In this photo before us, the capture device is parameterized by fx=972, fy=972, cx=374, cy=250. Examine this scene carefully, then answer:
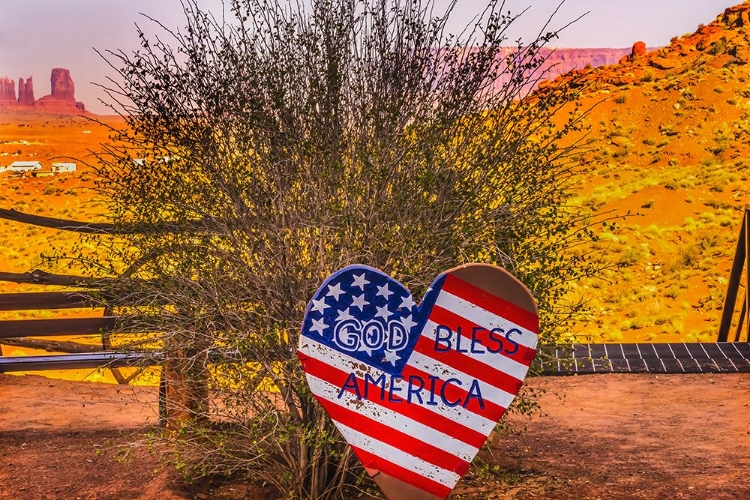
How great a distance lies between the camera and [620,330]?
17422 millimetres

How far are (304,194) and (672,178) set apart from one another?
926 inches

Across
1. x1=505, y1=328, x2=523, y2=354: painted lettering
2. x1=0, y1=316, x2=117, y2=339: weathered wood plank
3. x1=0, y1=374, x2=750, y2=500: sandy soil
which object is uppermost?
x1=505, y1=328, x2=523, y2=354: painted lettering

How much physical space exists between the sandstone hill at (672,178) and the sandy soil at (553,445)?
13.5 ft

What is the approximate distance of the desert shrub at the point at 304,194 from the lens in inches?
186

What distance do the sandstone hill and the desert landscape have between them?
0.19 feet

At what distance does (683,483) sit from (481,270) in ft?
8.97

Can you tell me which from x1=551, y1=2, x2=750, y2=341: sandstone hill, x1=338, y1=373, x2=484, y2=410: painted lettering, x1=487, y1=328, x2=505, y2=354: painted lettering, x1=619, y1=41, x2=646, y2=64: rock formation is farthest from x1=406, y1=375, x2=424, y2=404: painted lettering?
x1=619, y1=41, x2=646, y2=64: rock formation

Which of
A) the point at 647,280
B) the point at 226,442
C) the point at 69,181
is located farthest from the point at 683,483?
the point at 69,181

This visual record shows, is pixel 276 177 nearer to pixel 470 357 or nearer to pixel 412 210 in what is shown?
pixel 412 210

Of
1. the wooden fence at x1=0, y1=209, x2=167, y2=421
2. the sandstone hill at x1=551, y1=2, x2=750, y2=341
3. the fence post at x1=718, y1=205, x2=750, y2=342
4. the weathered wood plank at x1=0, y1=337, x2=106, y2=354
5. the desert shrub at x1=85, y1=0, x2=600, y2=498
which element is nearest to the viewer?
the desert shrub at x1=85, y1=0, x2=600, y2=498

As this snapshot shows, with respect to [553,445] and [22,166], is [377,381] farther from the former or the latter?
[22,166]

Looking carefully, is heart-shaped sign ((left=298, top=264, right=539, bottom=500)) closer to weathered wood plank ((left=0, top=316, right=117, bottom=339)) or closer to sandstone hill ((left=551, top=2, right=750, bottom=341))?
weathered wood plank ((left=0, top=316, right=117, bottom=339))

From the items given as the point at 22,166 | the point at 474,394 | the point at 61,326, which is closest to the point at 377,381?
the point at 474,394

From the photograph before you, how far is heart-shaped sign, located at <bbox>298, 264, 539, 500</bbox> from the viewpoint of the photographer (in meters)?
3.17
